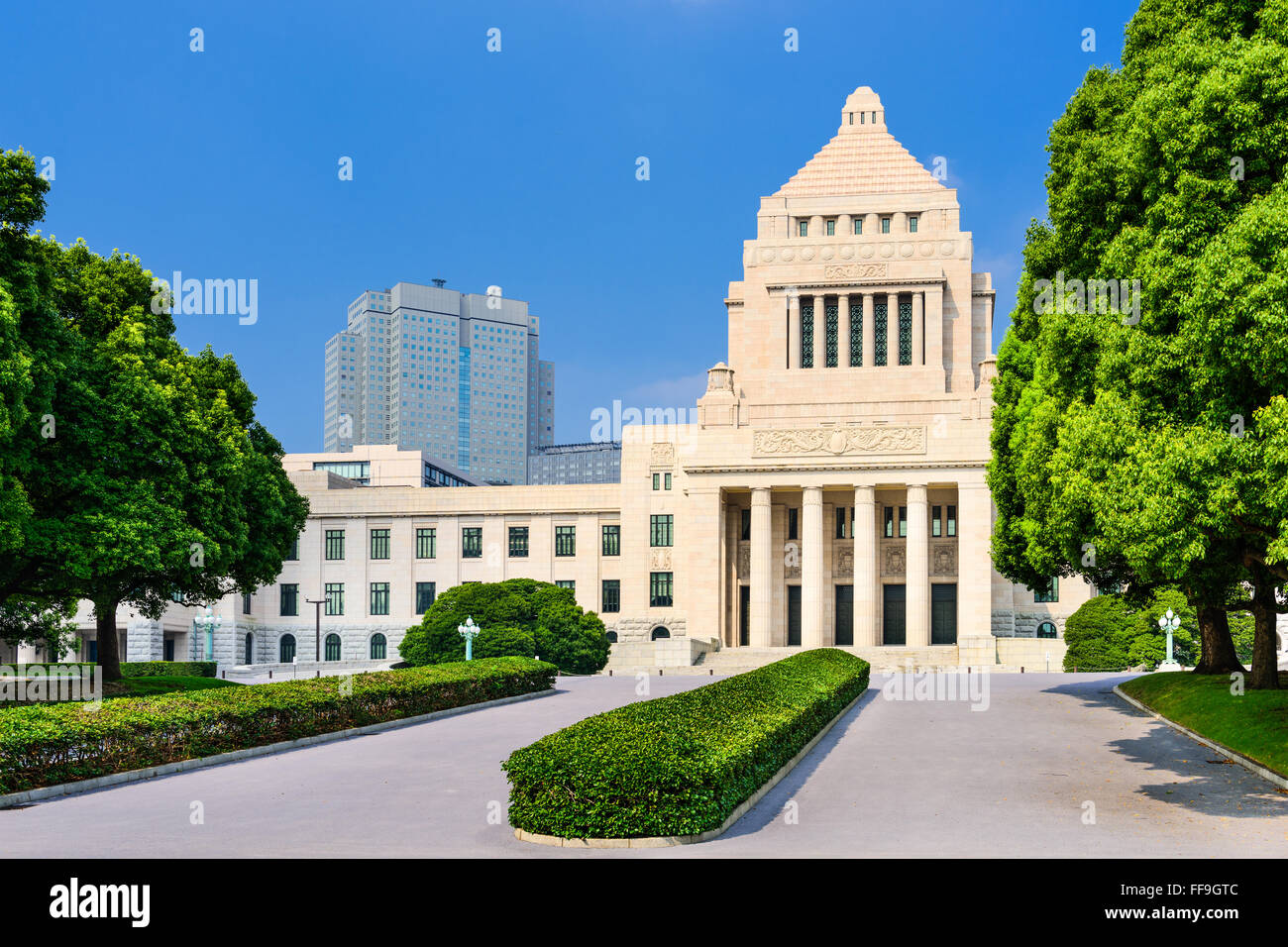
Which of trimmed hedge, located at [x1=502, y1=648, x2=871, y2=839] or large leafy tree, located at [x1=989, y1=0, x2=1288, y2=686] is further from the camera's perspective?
large leafy tree, located at [x1=989, y1=0, x2=1288, y2=686]

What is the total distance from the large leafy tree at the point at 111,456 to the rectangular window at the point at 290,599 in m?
35.4

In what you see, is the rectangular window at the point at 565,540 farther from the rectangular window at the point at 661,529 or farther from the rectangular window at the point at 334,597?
the rectangular window at the point at 334,597

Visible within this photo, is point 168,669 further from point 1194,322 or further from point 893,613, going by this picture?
point 1194,322

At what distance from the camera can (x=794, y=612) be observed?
63.4 meters

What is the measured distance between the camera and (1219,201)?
17.5m

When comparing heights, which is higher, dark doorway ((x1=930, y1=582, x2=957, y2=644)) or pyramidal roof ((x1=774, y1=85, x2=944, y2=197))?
pyramidal roof ((x1=774, y1=85, x2=944, y2=197))

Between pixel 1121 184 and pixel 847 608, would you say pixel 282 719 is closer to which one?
pixel 1121 184

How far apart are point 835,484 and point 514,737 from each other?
34.6m

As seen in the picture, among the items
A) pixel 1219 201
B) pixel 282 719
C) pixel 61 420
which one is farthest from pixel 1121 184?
pixel 61 420

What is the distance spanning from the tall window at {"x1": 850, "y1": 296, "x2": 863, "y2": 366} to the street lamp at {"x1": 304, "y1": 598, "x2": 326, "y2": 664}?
106 ft

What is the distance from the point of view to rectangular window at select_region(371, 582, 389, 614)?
70.8 m

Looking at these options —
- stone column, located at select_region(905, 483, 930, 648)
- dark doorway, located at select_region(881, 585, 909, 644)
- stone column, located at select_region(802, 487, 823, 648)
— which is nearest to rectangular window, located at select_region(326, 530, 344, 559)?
stone column, located at select_region(802, 487, 823, 648)

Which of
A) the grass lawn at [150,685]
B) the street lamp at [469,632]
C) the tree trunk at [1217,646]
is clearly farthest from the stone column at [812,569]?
the grass lawn at [150,685]

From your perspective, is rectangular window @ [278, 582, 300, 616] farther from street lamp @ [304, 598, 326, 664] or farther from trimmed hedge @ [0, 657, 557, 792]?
trimmed hedge @ [0, 657, 557, 792]
